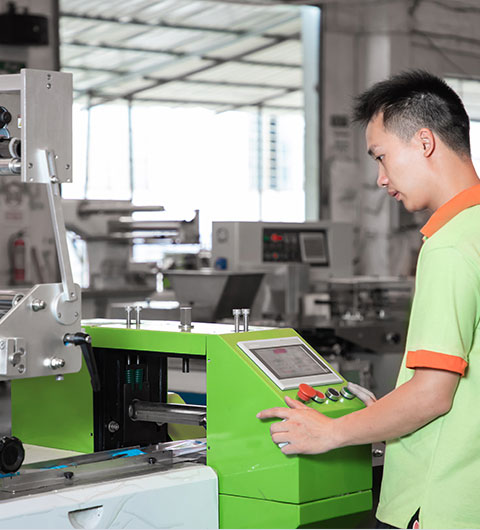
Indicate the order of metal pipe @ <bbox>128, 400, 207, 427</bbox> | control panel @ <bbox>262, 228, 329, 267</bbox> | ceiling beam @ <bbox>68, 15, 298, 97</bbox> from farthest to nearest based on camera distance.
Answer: ceiling beam @ <bbox>68, 15, 298, 97</bbox>
control panel @ <bbox>262, 228, 329, 267</bbox>
metal pipe @ <bbox>128, 400, 207, 427</bbox>

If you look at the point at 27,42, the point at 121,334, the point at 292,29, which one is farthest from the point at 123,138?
the point at 121,334

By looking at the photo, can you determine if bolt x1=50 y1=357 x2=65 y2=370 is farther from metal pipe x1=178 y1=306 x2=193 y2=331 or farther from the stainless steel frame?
metal pipe x1=178 y1=306 x2=193 y2=331

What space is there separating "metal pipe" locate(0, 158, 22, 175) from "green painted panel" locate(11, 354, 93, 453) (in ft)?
1.74

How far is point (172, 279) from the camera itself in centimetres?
414

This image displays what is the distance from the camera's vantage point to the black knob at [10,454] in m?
1.57

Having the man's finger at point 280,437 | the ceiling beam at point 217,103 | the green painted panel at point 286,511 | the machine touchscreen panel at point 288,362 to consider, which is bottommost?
the green painted panel at point 286,511

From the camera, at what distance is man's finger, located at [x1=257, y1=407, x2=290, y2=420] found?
150 centimetres

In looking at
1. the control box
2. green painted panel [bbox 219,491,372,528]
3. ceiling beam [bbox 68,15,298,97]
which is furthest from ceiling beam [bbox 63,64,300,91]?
green painted panel [bbox 219,491,372,528]

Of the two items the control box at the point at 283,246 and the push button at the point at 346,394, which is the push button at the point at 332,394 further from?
the control box at the point at 283,246

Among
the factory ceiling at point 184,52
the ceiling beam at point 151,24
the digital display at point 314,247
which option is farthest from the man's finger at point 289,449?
the ceiling beam at point 151,24

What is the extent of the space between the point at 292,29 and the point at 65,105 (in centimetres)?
799

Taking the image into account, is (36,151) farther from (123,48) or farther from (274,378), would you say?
(123,48)

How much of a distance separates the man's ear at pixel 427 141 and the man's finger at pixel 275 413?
479mm

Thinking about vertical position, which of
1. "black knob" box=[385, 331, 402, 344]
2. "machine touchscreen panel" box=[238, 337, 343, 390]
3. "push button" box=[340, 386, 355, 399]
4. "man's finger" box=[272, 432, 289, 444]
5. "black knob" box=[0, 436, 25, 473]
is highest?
"machine touchscreen panel" box=[238, 337, 343, 390]
